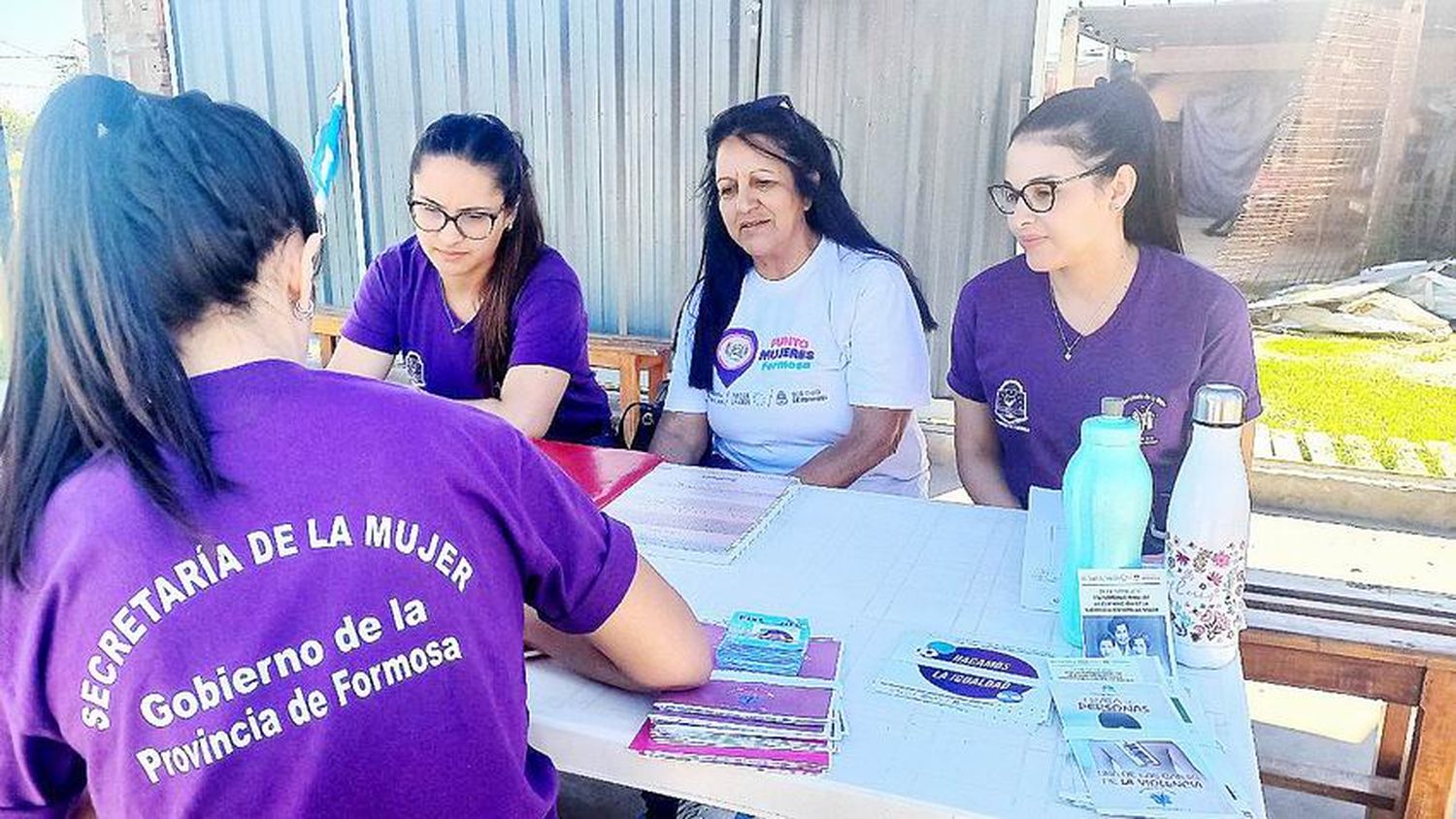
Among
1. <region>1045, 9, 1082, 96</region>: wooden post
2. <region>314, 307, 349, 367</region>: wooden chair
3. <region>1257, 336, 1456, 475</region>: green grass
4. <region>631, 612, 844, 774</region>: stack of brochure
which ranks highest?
<region>1045, 9, 1082, 96</region>: wooden post

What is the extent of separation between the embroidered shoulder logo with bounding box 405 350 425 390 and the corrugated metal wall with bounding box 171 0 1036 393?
1.95 metres

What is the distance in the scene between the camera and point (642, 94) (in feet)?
13.7

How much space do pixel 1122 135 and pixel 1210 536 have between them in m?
0.87

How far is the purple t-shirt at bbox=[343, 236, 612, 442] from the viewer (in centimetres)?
220

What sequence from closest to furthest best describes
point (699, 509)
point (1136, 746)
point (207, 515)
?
point (207, 515) → point (1136, 746) → point (699, 509)

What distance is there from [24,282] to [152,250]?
0.11 meters

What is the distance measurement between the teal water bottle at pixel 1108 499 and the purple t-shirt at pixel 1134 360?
619mm

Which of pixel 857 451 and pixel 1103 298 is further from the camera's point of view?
pixel 857 451

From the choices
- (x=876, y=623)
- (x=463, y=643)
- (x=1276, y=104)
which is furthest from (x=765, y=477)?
(x=1276, y=104)

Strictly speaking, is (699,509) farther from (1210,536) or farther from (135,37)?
(135,37)

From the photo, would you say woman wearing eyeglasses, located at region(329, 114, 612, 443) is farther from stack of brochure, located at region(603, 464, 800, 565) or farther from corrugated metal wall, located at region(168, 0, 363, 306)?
corrugated metal wall, located at region(168, 0, 363, 306)

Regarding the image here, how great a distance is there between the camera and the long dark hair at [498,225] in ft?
6.91

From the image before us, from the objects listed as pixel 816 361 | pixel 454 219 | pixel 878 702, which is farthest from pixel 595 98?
pixel 878 702

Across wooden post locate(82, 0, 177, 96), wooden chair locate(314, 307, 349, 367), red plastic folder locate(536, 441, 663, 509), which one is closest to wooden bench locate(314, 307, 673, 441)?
wooden chair locate(314, 307, 349, 367)
